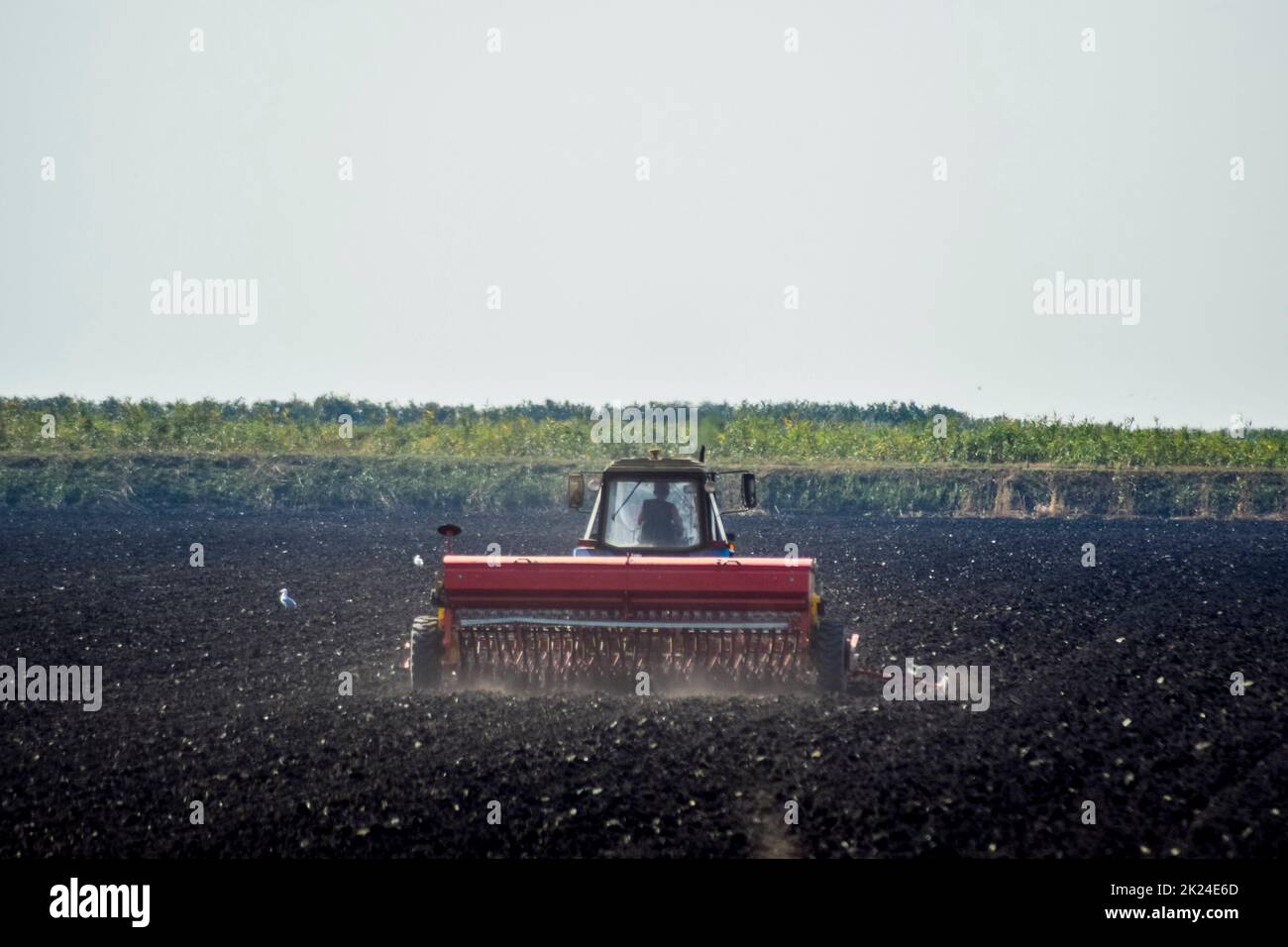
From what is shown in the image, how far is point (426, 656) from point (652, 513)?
283cm

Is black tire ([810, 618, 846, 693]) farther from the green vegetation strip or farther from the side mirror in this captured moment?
the green vegetation strip

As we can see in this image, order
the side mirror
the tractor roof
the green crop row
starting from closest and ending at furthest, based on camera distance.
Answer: the side mirror
the tractor roof
the green crop row

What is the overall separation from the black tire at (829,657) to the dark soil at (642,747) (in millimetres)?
481

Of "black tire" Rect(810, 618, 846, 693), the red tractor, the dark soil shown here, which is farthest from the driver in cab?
the dark soil

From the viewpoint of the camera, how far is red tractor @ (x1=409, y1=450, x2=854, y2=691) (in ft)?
45.5

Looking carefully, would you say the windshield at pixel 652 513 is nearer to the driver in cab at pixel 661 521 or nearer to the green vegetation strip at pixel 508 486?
the driver in cab at pixel 661 521

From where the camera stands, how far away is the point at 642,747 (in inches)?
452

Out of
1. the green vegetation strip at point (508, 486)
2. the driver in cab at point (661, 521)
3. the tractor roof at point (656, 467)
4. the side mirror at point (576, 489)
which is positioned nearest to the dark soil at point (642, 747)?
the side mirror at point (576, 489)

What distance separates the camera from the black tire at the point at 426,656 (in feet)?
46.8

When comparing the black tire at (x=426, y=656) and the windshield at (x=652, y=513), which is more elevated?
the windshield at (x=652, y=513)

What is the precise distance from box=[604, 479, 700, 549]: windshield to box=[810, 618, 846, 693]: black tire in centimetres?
214

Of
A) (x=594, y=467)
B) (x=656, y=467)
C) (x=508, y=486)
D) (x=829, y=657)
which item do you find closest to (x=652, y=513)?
(x=656, y=467)

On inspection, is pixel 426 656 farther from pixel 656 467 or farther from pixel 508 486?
pixel 508 486
